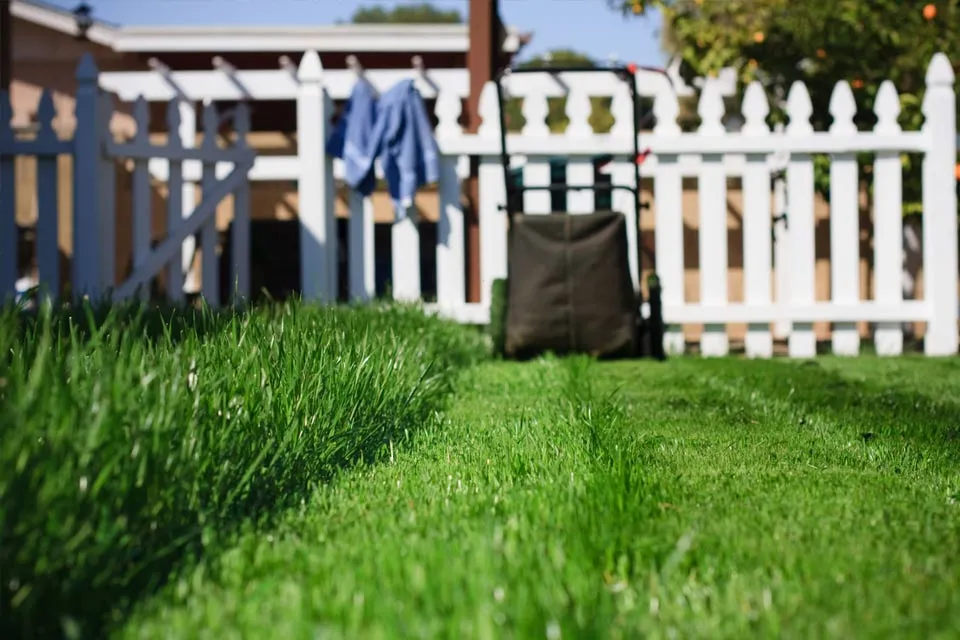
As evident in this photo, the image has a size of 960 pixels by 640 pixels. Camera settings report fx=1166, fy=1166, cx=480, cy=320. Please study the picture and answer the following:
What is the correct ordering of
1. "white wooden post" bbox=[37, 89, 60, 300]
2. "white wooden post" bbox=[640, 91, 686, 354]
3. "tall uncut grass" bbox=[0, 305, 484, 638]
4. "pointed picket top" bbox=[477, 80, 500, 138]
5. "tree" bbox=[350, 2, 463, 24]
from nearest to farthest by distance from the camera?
1. "tall uncut grass" bbox=[0, 305, 484, 638]
2. "white wooden post" bbox=[37, 89, 60, 300]
3. "pointed picket top" bbox=[477, 80, 500, 138]
4. "white wooden post" bbox=[640, 91, 686, 354]
5. "tree" bbox=[350, 2, 463, 24]

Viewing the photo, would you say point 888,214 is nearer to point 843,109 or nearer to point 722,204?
point 843,109

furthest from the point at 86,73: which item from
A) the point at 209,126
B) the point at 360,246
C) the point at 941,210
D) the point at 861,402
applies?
the point at 941,210

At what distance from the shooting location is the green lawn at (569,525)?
1.53 meters

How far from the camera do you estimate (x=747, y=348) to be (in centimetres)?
697

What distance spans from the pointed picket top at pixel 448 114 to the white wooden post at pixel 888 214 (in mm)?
2467

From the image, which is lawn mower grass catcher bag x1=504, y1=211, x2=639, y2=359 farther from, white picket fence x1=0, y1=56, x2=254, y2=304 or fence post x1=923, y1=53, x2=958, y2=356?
fence post x1=923, y1=53, x2=958, y2=356

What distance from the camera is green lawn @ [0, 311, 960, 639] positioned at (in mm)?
1532

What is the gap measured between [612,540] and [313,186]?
525 cm

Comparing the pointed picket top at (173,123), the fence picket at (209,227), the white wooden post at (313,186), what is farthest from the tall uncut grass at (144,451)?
the fence picket at (209,227)

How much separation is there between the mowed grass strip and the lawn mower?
2315mm

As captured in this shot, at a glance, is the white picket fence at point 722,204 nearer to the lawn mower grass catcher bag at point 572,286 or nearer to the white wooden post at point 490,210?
the white wooden post at point 490,210

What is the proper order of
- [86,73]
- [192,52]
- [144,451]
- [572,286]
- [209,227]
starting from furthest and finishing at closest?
[192,52]
[209,227]
[86,73]
[572,286]
[144,451]

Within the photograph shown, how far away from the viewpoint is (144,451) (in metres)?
1.91

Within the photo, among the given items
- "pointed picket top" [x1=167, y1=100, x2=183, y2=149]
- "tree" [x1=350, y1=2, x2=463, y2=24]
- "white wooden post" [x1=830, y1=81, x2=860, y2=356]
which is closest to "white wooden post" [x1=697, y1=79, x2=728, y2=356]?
"white wooden post" [x1=830, y1=81, x2=860, y2=356]
